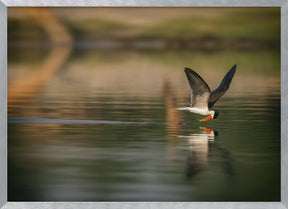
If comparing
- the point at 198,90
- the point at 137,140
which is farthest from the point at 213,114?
the point at 137,140

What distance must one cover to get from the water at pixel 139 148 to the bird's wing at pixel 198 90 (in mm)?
519

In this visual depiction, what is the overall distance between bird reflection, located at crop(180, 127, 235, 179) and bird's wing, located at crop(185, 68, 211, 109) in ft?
1.71

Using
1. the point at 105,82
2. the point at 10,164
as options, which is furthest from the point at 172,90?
the point at 10,164

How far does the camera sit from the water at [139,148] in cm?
1002

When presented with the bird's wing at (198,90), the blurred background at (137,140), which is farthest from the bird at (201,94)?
the blurred background at (137,140)

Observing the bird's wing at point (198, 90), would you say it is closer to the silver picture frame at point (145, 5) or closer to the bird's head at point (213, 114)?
the bird's head at point (213, 114)

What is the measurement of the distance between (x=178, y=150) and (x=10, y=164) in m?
2.75

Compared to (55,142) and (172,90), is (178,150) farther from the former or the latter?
(172,90)

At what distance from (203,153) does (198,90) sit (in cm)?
204

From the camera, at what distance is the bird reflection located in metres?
11.1

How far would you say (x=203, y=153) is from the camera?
12.1 metres

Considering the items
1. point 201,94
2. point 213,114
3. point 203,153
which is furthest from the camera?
point 213,114

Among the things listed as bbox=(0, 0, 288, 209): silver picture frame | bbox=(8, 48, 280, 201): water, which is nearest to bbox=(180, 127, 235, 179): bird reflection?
bbox=(8, 48, 280, 201): water

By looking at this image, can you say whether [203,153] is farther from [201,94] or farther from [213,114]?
[213,114]
